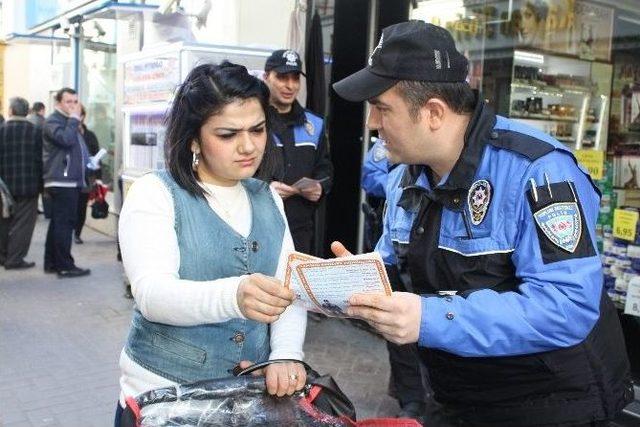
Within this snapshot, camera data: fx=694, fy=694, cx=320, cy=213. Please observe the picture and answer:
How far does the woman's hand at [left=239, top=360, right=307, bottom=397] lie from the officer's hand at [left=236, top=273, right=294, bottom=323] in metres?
0.18

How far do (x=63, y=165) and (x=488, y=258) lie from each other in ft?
23.0

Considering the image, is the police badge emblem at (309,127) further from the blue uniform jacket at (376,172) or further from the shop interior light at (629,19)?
the shop interior light at (629,19)

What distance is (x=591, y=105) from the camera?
16.0ft

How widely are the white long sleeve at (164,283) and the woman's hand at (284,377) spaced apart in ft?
0.54

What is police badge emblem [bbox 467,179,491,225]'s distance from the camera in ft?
6.16

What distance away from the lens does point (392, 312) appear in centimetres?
166

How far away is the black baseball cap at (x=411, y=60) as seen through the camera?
189 centimetres

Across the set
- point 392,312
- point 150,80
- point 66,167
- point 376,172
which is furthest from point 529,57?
point 66,167

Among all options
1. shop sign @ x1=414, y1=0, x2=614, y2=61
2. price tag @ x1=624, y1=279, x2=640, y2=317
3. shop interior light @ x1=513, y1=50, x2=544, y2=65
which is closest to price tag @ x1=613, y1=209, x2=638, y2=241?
price tag @ x1=624, y1=279, x2=640, y2=317

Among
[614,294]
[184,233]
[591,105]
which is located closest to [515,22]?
[591,105]

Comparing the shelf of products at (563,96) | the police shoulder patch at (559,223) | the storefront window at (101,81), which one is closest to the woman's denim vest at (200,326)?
the police shoulder patch at (559,223)

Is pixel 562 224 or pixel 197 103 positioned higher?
pixel 197 103

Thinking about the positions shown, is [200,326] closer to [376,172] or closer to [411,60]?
[411,60]

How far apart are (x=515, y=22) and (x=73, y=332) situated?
4.55 metres
